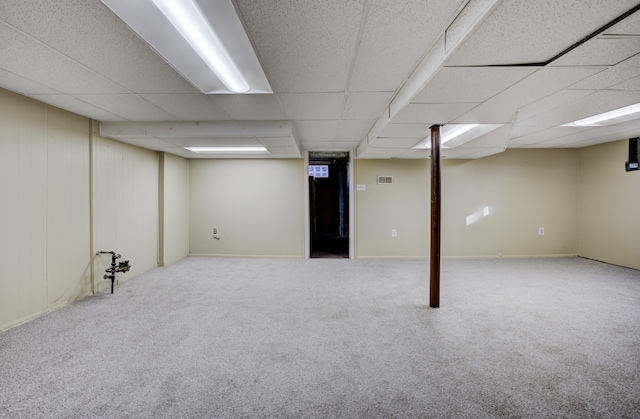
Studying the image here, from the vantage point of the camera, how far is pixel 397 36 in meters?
1.65

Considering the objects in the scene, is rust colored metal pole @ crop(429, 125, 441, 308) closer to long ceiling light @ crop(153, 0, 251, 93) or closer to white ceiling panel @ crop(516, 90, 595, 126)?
white ceiling panel @ crop(516, 90, 595, 126)

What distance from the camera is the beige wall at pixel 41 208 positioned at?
2.50 meters

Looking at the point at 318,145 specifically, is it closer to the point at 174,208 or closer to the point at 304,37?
the point at 174,208

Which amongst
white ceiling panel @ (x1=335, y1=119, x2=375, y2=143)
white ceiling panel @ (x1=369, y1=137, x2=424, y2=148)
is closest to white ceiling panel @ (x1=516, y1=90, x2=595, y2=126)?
white ceiling panel @ (x1=369, y1=137, x2=424, y2=148)

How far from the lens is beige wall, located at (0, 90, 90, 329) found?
2498 mm

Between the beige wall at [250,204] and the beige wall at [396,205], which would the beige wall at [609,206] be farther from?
the beige wall at [250,204]

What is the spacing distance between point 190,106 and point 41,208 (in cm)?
187

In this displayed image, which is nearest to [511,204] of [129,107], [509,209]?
[509,209]

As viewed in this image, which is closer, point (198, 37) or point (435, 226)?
point (198, 37)

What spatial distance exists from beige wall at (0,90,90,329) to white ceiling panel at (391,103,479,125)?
3667 millimetres

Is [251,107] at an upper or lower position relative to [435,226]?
upper

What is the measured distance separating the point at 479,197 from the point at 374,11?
202 inches

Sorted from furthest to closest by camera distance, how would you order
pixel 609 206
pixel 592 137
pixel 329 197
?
pixel 329 197 < pixel 609 206 < pixel 592 137

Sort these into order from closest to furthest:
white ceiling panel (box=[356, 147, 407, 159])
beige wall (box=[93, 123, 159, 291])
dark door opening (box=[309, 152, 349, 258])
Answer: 1. beige wall (box=[93, 123, 159, 291])
2. white ceiling panel (box=[356, 147, 407, 159])
3. dark door opening (box=[309, 152, 349, 258])
